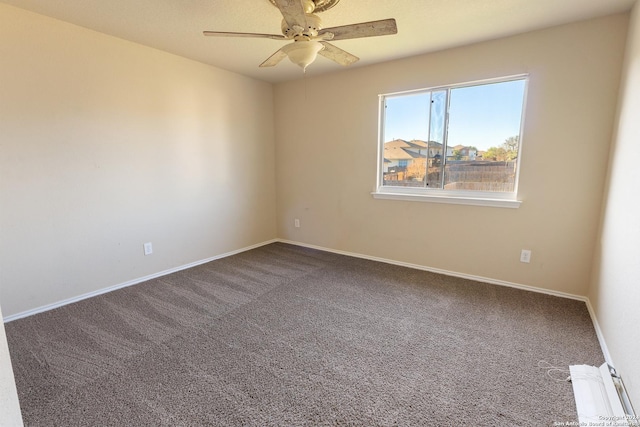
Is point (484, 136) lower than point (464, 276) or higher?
higher

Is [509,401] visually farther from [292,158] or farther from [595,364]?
[292,158]

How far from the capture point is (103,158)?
268 cm

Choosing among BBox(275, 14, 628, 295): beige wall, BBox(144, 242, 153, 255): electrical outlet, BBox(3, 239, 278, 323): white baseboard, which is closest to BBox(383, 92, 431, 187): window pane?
BBox(275, 14, 628, 295): beige wall

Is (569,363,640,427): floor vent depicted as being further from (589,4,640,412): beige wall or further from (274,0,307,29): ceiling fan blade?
(274,0,307,29): ceiling fan blade

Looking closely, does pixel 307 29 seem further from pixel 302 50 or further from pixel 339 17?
pixel 339 17

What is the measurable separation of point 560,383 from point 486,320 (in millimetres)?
664

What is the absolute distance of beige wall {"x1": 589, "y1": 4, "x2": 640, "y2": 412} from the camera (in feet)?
4.98

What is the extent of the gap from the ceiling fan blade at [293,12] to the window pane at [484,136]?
205 cm

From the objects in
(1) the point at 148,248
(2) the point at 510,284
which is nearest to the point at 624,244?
(2) the point at 510,284

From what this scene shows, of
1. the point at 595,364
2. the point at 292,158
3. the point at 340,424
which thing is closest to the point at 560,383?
the point at 595,364

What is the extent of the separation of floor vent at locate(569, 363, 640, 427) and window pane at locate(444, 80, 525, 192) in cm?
167

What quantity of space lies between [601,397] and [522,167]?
185cm

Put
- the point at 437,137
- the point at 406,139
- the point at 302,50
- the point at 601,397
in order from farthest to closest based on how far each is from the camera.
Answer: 1. the point at 406,139
2. the point at 437,137
3. the point at 302,50
4. the point at 601,397

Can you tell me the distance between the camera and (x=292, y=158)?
424 centimetres
